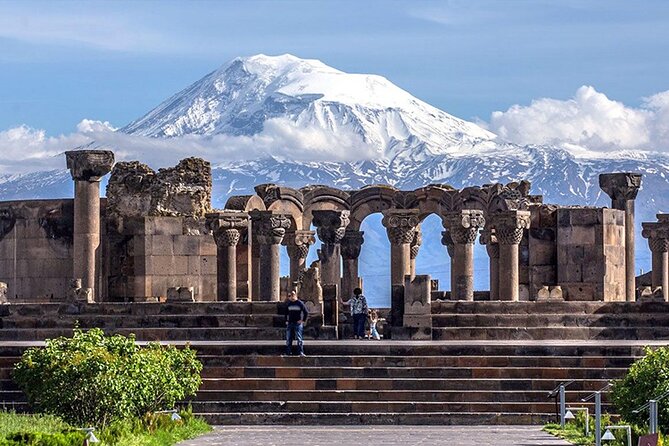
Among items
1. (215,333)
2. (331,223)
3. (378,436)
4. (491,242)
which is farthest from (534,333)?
(491,242)

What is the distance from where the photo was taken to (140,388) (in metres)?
28.8

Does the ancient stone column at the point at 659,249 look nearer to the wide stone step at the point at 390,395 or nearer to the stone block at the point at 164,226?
the stone block at the point at 164,226

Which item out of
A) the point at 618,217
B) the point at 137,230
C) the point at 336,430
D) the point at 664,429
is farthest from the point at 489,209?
the point at 664,429

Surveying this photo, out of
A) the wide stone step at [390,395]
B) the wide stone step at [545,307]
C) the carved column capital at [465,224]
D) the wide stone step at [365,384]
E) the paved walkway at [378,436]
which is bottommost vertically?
the paved walkway at [378,436]

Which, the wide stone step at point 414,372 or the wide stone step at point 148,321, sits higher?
the wide stone step at point 148,321

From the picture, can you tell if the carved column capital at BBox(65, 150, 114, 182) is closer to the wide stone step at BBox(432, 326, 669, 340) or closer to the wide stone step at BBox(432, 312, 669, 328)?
the wide stone step at BBox(432, 312, 669, 328)

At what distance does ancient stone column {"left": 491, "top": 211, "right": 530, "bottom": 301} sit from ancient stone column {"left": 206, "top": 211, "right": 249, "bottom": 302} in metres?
6.81

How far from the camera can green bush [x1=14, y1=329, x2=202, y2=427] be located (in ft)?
93.4

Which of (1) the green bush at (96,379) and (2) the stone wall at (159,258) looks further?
(2) the stone wall at (159,258)

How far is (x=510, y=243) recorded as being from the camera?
4859 centimetres

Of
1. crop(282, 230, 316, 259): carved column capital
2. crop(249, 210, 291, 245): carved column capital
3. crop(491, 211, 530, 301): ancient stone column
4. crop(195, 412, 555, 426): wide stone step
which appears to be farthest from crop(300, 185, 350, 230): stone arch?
crop(195, 412, 555, 426): wide stone step

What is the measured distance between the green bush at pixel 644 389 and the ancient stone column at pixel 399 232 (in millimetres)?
23447

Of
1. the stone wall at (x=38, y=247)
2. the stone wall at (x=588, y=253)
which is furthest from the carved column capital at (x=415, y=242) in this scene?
the stone wall at (x=38, y=247)

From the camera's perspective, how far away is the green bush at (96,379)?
28.5m
